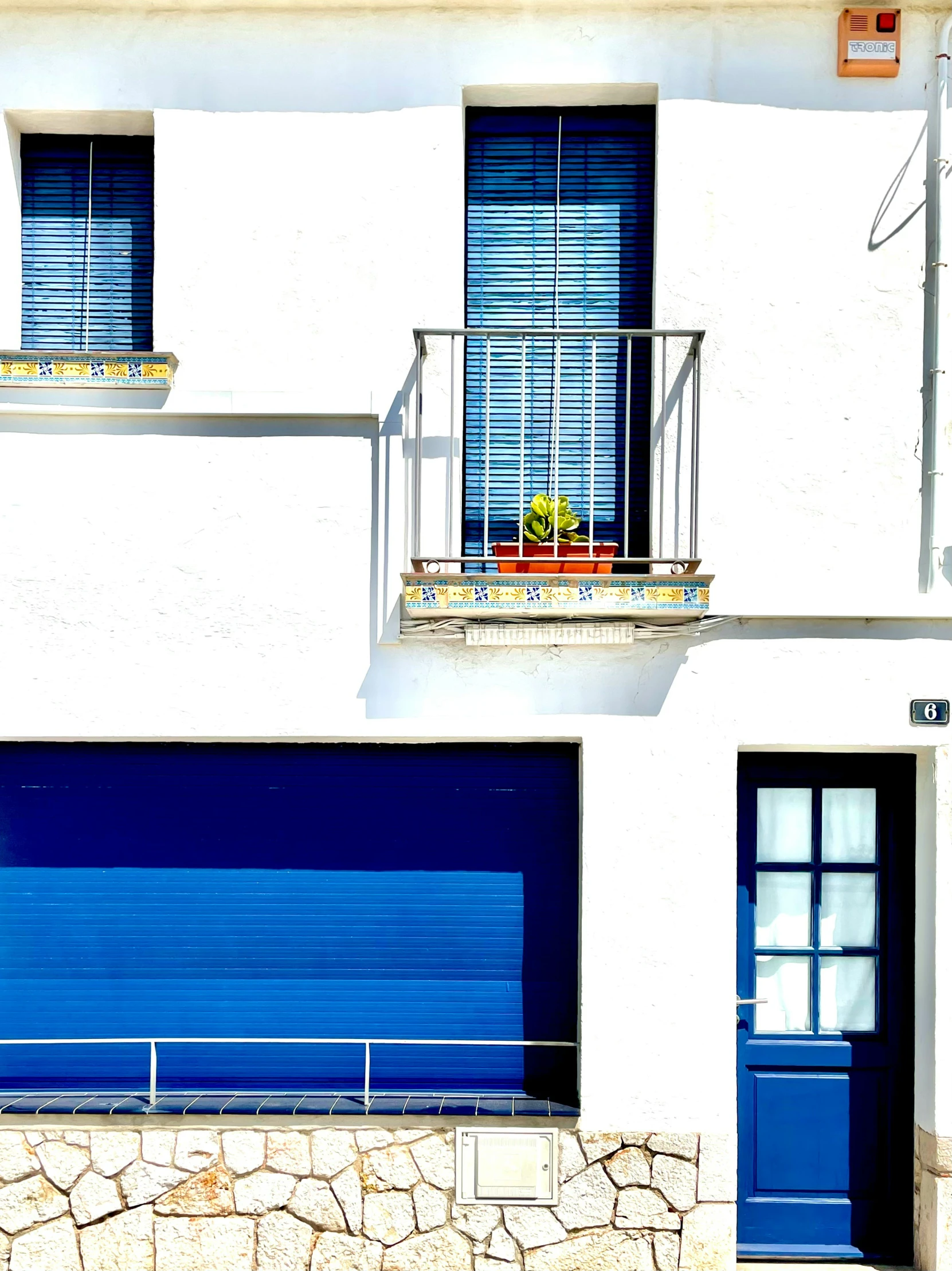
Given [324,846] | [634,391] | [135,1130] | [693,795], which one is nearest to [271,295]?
[634,391]

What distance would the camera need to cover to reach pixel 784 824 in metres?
5.29

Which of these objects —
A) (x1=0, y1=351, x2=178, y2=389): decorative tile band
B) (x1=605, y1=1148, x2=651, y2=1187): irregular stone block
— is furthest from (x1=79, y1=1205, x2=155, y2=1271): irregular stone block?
(x1=0, y1=351, x2=178, y2=389): decorative tile band

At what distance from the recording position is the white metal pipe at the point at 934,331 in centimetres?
497

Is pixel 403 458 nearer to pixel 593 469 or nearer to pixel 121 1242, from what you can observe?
pixel 593 469

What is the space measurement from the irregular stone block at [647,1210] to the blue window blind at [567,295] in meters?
2.94

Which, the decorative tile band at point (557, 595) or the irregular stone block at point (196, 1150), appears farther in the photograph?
the irregular stone block at point (196, 1150)

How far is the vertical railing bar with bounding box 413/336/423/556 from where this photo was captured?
191 inches

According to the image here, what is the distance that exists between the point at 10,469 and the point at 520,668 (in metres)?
2.54

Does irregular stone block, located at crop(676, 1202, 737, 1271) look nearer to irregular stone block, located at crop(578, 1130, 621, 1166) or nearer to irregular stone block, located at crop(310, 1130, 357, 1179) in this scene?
irregular stone block, located at crop(578, 1130, 621, 1166)

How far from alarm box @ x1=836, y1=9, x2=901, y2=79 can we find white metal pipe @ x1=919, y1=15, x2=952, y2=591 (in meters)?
0.23

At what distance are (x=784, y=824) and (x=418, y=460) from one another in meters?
2.50

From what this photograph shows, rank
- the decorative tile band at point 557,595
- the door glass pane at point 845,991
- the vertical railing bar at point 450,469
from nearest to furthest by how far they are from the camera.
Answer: the decorative tile band at point 557,595
the vertical railing bar at point 450,469
the door glass pane at point 845,991

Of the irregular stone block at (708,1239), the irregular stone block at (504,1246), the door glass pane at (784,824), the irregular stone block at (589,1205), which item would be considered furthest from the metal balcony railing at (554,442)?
the irregular stone block at (504,1246)

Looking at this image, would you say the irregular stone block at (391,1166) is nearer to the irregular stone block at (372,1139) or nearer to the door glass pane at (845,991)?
the irregular stone block at (372,1139)
